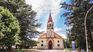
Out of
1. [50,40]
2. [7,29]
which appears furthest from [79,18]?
[50,40]

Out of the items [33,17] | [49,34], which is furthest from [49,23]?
[33,17]

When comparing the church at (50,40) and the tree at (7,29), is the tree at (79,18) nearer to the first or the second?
the tree at (7,29)

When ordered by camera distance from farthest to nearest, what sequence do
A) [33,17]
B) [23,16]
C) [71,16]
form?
[33,17] < [23,16] < [71,16]

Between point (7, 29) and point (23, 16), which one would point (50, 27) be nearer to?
point (23, 16)

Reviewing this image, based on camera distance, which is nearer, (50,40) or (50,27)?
(50,40)

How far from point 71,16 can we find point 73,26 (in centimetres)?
233

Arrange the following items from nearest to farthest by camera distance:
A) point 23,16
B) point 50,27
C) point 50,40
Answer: point 23,16 < point 50,40 < point 50,27

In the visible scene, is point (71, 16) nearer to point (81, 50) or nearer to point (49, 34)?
point (81, 50)

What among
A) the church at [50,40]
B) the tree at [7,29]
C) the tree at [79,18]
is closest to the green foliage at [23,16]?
the tree at [7,29]

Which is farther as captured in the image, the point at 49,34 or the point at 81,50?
the point at 49,34

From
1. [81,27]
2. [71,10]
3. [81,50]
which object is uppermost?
[71,10]

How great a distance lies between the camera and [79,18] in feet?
127

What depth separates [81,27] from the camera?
1517 inches

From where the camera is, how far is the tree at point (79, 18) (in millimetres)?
38750
